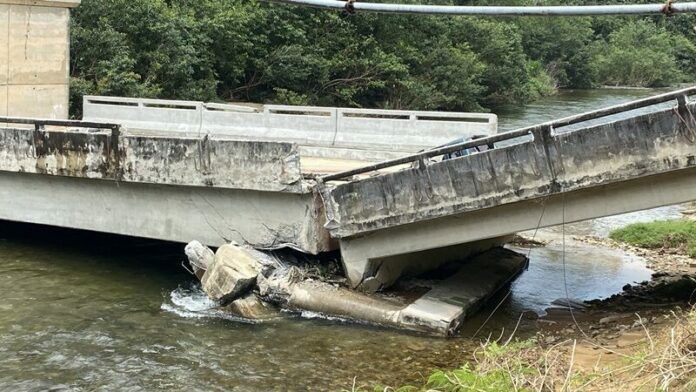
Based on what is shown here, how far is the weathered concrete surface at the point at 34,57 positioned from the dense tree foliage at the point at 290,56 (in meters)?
5.35

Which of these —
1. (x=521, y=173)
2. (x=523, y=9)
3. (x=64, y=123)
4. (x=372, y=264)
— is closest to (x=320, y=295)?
(x=372, y=264)

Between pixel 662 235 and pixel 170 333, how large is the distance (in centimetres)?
1227

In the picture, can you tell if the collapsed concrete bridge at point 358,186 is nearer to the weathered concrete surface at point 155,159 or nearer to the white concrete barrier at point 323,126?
the weathered concrete surface at point 155,159

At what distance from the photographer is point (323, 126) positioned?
16953 millimetres

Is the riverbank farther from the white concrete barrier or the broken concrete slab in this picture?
the broken concrete slab

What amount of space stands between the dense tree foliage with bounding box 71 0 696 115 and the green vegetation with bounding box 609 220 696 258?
16817mm

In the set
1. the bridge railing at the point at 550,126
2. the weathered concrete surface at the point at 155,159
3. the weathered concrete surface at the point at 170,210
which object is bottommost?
the weathered concrete surface at the point at 170,210

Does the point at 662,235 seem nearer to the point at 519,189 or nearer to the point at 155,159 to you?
the point at 519,189

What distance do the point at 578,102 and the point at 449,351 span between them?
45.8 metres

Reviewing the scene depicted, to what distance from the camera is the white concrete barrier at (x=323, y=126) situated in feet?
52.4

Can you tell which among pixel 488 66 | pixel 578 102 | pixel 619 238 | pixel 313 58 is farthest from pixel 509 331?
pixel 578 102

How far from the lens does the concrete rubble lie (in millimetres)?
11000

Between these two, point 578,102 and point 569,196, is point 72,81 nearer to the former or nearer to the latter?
point 569,196

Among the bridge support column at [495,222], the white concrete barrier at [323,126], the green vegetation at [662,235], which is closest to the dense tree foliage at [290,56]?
the white concrete barrier at [323,126]
